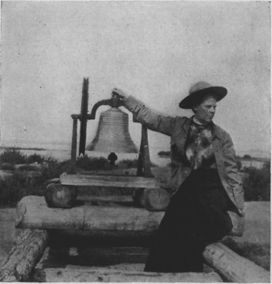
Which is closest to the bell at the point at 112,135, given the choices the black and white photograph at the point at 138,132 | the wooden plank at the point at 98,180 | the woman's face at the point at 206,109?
the black and white photograph at the point at 138,132

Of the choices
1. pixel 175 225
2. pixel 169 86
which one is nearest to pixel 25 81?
pixel 169 86

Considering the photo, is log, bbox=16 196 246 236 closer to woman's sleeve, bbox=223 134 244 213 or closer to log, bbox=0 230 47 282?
log, bbox=0 230 47 282

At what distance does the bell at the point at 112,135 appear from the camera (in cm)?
393

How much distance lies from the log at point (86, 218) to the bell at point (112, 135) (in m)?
0.59

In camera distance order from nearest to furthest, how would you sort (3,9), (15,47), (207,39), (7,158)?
1. (3,9)
2. (15,47)
3. (207,39)
4. (7,158)

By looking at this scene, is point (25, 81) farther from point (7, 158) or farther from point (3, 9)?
point (7, 158)

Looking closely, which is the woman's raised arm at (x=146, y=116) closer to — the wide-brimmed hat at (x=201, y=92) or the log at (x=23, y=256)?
the wide-brimmed hat at (x=201, y=92)

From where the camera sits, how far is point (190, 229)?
353 cm

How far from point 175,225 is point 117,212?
0.66 m

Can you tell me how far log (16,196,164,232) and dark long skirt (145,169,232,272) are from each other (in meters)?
0.36

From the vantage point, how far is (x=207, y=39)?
4836mm

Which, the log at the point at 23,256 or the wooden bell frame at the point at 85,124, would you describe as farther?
the wooden bell frame at the point at 85,124

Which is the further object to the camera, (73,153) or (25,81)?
(25,81)

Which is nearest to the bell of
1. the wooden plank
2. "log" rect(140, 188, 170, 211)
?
the wooden plank
